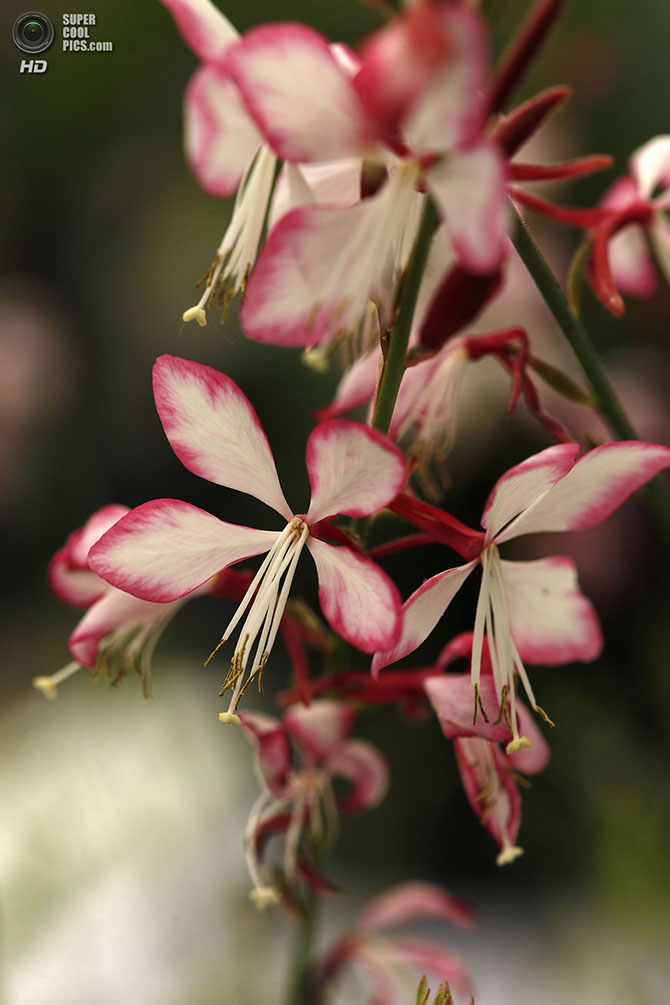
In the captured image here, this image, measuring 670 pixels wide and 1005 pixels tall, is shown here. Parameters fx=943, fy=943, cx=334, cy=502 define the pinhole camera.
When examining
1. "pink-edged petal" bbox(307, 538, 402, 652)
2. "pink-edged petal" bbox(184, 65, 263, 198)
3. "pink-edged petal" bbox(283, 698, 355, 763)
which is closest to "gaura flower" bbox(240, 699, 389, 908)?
"pink-edged petal" bbox(283, 698, 355, 763)

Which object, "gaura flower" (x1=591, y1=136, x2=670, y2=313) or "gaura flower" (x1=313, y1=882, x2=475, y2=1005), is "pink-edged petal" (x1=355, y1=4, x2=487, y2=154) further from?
"gaura flower" (x1=313, y1=882, x2=475, y2=1005)

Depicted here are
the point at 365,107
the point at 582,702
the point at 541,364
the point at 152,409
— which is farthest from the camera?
the point at 582,702

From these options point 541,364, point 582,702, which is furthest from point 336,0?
point 582,702

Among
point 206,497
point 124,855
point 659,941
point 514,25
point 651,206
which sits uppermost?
point 514,25

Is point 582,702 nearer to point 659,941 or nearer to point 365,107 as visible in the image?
point 659,941

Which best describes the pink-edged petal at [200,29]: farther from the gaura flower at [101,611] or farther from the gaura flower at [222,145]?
the gaura flower at [101,611]

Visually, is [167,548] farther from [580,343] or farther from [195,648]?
[195,648]
